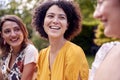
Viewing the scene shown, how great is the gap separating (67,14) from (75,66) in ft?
1.48

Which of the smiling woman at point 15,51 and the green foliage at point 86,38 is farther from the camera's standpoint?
the green foliage at point 86,38

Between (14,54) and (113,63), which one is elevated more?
(113,63)

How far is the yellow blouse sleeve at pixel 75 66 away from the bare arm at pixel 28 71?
0.63 m

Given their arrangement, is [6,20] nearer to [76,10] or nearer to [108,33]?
[76,10]

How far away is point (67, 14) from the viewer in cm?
245

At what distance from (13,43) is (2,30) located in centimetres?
19

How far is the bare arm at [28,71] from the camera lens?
2.77 m

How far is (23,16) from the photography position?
51.5 feet

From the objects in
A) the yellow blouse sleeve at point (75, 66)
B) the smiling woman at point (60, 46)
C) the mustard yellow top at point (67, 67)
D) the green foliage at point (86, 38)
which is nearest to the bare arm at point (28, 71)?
the smiling woman at point (60, 46)

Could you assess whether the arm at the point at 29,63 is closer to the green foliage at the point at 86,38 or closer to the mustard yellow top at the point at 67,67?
the mustard yellow top at the point at 67,67

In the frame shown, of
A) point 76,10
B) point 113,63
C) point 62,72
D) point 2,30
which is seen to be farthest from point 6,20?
point 113,63

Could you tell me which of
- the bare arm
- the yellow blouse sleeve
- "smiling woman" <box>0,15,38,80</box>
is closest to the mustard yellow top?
the yellow blouse sleeve

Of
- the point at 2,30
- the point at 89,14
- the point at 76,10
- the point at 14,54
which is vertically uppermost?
the point at 76,10

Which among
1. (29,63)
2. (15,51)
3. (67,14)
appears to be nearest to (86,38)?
(15,51)
